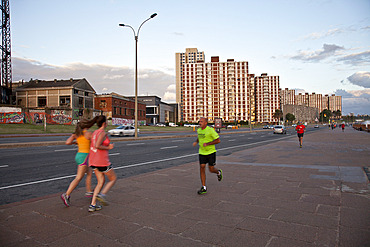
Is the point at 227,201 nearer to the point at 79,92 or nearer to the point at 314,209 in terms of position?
the point at 314,209

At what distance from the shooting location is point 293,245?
3.11 m

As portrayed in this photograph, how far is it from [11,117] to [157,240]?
148ft

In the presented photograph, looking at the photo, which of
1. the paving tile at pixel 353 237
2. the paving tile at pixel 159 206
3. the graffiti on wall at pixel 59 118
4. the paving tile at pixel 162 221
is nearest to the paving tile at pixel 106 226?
the paving tile at pixel 162 221

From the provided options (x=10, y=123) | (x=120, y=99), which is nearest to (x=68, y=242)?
(x=10, y=123)

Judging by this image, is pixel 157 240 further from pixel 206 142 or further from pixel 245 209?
pixel 206 142

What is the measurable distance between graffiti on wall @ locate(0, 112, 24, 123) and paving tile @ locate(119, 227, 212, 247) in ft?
147

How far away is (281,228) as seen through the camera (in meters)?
3.59

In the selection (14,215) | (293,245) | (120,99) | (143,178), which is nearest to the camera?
(293,245)

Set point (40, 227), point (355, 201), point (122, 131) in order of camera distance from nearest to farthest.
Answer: point (40, 227) → point (355, 201) → point (122, 131)

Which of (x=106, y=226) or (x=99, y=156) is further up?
(x=99, y=156)

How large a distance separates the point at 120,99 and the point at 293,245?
75303 millimetres

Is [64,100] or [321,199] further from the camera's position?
[64,100]

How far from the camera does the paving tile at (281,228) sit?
335 centimetres

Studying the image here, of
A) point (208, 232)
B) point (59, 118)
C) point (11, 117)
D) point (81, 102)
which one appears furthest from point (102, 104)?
point (208, 232)
